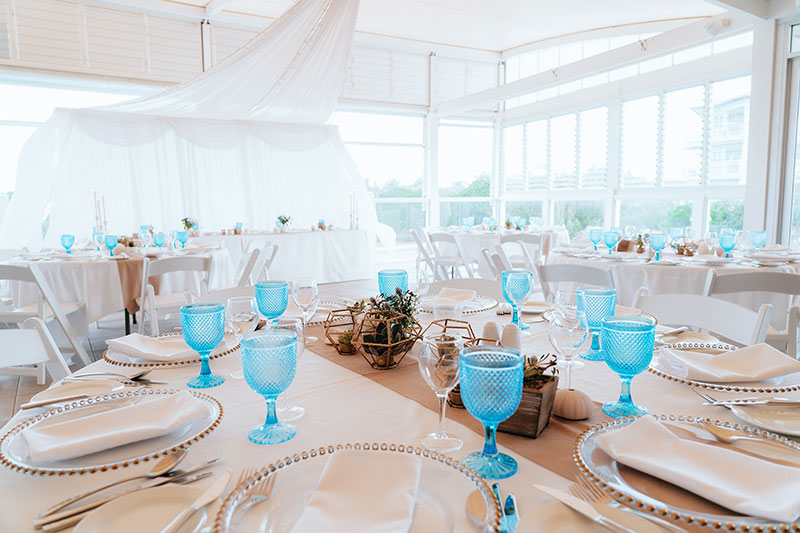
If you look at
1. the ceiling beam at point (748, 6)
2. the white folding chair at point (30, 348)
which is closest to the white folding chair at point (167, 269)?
the white folding chair at point (30, 348)

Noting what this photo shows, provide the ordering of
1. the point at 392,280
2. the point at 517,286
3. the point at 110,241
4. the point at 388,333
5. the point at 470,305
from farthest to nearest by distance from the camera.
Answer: the point at 110,241 → the point at 470,305 → the point at 392,280 → the point at 517,286 → the point at 388,333

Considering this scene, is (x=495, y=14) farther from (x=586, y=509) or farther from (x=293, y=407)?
(x=586, y=509)

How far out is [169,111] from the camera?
6090 millimetres

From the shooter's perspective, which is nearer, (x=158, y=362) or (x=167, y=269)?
(x=158, y=362)

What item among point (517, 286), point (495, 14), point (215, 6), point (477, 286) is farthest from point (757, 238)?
point (215, 6)

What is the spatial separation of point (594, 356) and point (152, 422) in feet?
3.63

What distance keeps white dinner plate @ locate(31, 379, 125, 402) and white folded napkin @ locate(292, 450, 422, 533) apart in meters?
0.67

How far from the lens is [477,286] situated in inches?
99.0

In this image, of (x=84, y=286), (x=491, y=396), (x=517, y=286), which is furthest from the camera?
(x=84, y=286)

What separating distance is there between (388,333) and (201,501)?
2.24ft

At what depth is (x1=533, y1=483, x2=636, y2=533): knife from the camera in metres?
0.62

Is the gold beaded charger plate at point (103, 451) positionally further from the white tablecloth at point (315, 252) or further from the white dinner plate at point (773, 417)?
the white tablecloth at point (315, 252)

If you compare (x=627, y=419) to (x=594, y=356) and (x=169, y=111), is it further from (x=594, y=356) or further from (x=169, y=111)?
(x=169, y=111)

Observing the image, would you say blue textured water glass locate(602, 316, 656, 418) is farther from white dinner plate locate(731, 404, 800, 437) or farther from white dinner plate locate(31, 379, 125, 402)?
white dinner plate locate(31, 379, 125, 402)
